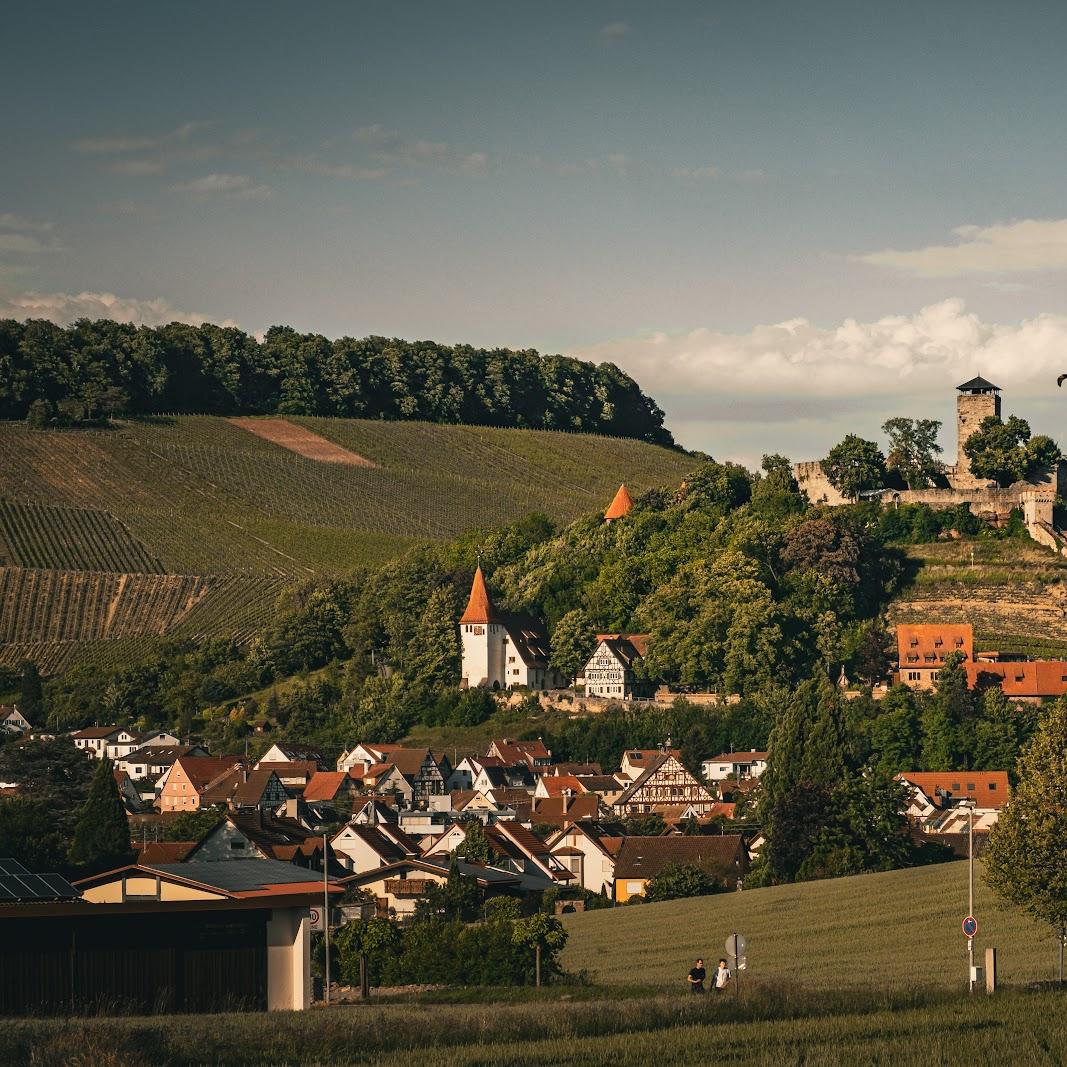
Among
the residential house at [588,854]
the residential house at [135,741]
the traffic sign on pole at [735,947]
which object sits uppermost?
the traffic sign on pole at [735,947]

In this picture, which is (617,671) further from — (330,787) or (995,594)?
(995,594)

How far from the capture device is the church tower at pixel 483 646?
100188mm

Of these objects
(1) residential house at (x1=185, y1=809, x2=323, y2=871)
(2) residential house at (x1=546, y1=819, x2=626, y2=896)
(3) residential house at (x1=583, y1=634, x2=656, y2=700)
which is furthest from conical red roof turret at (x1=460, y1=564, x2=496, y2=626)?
(1) residential house at (x1=185, y1=809, x2=323, y2=871)

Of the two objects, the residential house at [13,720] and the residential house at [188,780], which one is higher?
the residential house at [13,720]

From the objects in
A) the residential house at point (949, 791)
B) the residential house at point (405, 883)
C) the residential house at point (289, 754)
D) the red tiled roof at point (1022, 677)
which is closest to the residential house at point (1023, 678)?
the red tiled roof at point (1022, 677)

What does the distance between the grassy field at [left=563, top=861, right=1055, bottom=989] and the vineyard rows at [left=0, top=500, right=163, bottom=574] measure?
5757cm

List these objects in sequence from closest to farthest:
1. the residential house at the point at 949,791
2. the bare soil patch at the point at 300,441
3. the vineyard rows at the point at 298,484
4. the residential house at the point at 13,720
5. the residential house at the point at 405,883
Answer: the residential house at the point at 405,883 < the residential house at the point at 949,791 < the residential house at the point at 13,720 < the vineyard rows at the point at 298,484 < the bare soil patch at the point at 300,441

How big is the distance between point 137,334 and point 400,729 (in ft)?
191

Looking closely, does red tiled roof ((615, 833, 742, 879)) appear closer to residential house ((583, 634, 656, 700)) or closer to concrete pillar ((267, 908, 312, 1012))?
residential house ((583, 634, 656, 700))

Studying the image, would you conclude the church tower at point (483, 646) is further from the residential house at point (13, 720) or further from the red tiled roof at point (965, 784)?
the red tiled roof at point (965, 784)

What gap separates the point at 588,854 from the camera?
7212 cm

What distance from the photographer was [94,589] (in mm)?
109500

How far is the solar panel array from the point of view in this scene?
3391 cm

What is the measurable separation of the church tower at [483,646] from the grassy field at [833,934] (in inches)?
1553
